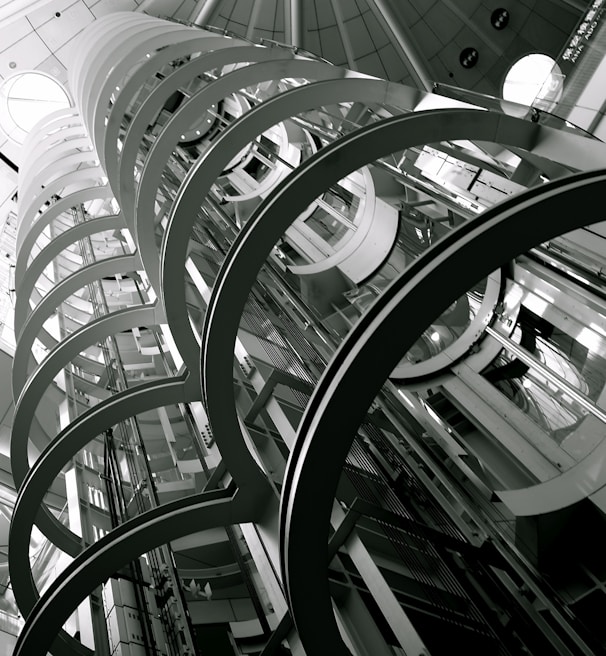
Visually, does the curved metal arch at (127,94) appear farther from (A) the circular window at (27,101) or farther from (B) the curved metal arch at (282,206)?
(A) the circular window at (27,101)

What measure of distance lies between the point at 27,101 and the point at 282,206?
20.5 meters

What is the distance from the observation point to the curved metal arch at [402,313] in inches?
109

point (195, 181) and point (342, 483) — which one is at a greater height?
point (195, 181)

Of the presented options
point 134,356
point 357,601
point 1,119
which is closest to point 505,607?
point 357,601

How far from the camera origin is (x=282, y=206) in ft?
12.8

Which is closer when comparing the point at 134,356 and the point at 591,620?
the point at 591,620

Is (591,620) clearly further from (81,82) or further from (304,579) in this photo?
(81,82)

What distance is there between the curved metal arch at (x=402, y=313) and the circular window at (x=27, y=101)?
21.2 m

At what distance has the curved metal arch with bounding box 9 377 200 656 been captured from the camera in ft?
19.1

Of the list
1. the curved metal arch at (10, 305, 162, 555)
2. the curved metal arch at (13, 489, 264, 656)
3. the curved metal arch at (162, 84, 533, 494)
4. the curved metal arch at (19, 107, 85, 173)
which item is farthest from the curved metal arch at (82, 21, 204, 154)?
the curved metal arch at (13, 489, 264, 656)

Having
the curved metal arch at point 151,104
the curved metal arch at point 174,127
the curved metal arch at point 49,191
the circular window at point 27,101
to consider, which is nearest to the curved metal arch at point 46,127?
the curved metal arch at point 49,191

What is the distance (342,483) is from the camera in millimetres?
5312

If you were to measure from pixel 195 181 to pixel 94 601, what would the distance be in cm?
393

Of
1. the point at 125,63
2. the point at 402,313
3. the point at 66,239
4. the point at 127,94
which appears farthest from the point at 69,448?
the point at 125,63
